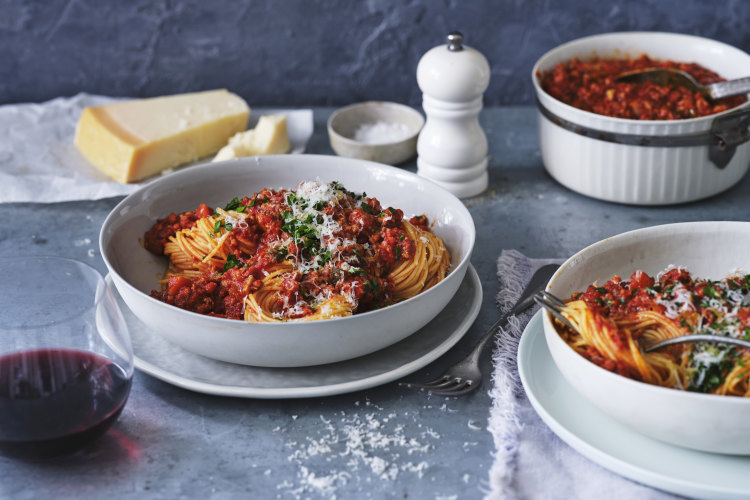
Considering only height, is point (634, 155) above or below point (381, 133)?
above

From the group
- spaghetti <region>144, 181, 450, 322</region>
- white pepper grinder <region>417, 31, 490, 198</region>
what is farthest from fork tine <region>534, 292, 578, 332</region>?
white pepper grinder <region>417, 31, 490, 198</region>

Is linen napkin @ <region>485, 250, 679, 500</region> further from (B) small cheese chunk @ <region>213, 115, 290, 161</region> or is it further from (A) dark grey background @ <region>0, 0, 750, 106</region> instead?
(A) dark grey background @ <region>0, 0, 750, 106</region>

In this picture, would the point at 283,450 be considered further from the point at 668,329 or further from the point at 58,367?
the point at 668,329

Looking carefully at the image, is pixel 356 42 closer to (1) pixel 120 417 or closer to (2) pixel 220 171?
(2) pixel 220 171

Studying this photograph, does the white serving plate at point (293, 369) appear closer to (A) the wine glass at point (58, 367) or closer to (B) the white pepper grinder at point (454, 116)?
(A) the wine glass at point (58, 367)

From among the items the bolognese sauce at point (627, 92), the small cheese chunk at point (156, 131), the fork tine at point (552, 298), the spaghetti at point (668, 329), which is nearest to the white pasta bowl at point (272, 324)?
the fork tine at point (552, 298)

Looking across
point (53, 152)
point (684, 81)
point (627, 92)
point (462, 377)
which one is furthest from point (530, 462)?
point (53, 152)
